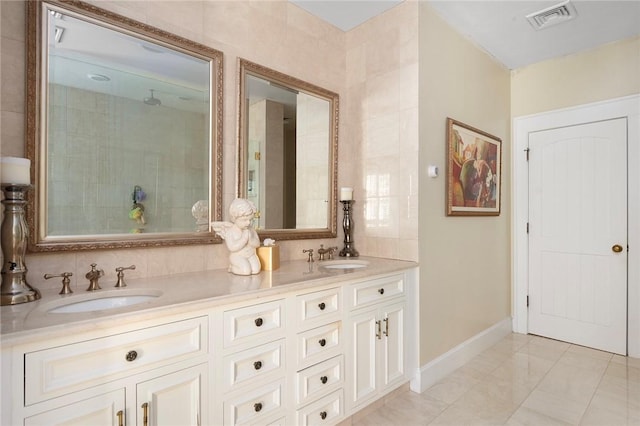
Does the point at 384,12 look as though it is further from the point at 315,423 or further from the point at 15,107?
the point at 315,423

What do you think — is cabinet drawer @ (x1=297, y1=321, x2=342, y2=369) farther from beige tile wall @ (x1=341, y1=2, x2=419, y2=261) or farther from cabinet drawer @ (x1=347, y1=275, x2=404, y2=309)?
beige tile wall @ (x1=341, y1=2, x2=419, y2=261)

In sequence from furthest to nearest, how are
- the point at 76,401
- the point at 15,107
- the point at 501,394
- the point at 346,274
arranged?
the point at 501,394, the point at 346,274, the point at 15,107, the point at 76,401

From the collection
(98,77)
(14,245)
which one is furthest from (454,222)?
(14,245)

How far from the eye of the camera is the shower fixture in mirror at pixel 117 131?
145 centimetres

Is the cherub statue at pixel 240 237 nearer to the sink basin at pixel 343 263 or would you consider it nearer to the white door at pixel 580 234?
the sink basin at pixel 343 263

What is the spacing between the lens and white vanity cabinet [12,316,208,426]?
98 centimetres

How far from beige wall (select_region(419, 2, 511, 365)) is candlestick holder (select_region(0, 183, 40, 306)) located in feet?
6.98

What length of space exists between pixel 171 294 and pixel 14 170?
702 millimetres

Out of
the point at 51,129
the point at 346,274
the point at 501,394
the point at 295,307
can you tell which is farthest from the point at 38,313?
the point at 501,394

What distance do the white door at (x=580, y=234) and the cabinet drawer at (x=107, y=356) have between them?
336 centimetres

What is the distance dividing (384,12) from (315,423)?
2754mm

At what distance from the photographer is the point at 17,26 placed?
1398 mm

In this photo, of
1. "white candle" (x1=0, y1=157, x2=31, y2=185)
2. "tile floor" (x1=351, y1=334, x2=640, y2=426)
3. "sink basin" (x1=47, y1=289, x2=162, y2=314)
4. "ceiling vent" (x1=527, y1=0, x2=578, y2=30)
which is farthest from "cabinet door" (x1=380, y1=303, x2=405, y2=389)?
"ceiling vent" (x1=527, y1=0, x2=578, y2=30)

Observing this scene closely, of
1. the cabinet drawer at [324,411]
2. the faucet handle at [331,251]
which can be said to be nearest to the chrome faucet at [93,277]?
the cabinet drawer at [324,411]
